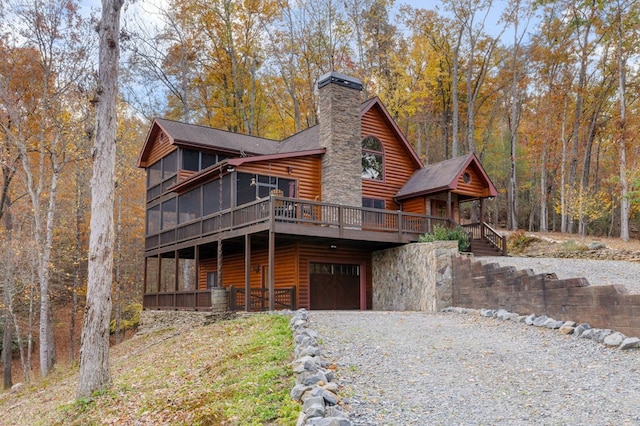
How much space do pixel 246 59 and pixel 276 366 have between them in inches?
1130

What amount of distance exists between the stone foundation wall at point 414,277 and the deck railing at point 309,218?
1.03 metres

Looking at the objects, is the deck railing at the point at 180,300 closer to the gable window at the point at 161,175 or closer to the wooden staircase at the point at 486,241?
the gable window at the point at 161,175

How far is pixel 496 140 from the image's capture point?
4169 centimetres

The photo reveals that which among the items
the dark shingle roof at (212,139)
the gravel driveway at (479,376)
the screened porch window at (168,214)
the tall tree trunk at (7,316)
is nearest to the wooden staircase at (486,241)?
the gravel driveway at (479,376)

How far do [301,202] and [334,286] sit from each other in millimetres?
4742

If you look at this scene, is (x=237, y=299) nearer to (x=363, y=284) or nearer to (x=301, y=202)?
(x=301, y=202)

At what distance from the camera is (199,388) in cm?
746

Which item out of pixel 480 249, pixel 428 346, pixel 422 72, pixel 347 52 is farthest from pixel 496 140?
pixel 428 346

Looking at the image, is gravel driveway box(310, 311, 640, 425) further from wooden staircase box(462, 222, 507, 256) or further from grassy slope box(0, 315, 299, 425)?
wooden staircase box(462, 222, 507, 256)

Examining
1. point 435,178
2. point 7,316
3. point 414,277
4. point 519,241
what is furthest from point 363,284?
point 7,316

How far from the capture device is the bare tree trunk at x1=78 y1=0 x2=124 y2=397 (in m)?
8.90

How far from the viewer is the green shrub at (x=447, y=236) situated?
55.4 feet

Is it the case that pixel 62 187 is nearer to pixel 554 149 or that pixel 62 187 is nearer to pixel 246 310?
pixel 246 310

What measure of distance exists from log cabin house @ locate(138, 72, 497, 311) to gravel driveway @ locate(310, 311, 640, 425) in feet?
19.2
